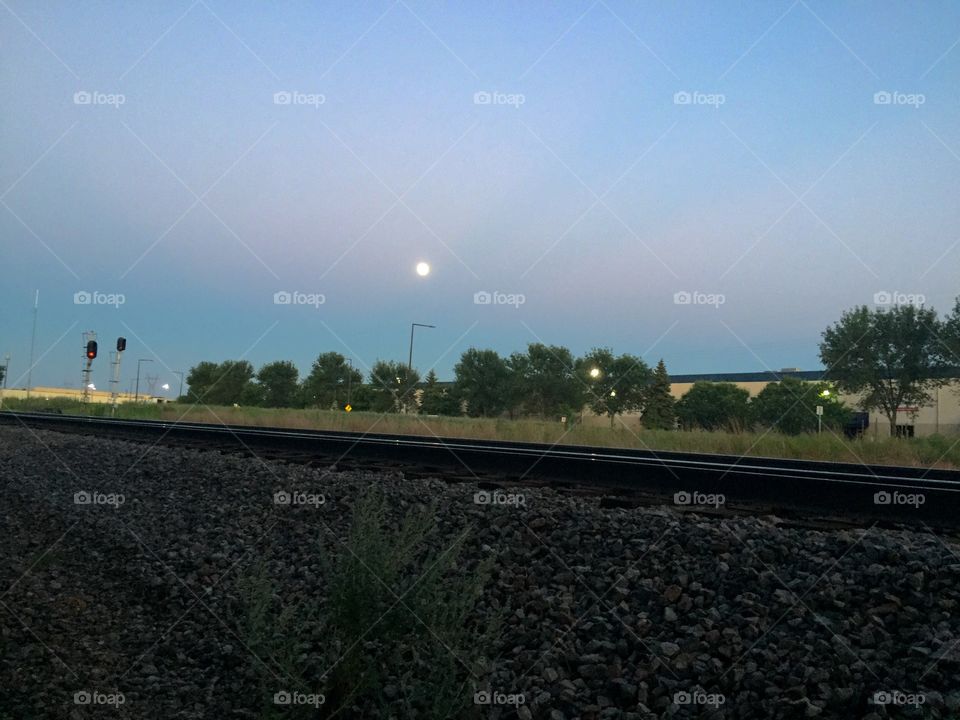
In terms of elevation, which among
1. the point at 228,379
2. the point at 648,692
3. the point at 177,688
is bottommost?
the point at 177,688

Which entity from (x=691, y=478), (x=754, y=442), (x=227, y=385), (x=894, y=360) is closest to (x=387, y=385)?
(x=227, y=385)

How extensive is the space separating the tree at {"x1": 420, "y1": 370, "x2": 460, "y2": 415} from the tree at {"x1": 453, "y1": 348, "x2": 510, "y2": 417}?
1491 mm

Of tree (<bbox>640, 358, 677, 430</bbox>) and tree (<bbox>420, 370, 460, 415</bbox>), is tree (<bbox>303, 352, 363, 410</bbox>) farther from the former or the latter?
tree (<bbox>640, 358, 677, 430</bbox>)

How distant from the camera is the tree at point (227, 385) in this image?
111m

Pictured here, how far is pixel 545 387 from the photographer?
227 ft

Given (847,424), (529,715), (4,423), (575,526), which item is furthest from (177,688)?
(847,424)

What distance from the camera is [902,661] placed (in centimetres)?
380

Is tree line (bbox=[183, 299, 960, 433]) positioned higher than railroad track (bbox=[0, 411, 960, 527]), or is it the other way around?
tree line (bbox=[183, 299, 960, 433])

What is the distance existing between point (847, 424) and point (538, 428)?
33788 millimetres

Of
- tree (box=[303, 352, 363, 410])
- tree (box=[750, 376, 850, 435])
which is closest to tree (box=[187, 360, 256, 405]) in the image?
tree (box=[303, 352, 363, 410])

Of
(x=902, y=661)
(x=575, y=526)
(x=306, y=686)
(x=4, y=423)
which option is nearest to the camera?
(x=902, y=661)

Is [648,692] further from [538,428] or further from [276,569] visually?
[538,428]

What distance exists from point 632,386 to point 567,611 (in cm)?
7012

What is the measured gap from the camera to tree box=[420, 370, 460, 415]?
69875 mm
